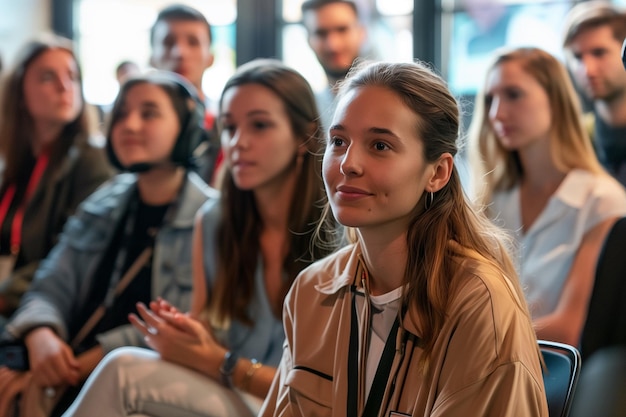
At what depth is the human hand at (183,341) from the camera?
6.91ft

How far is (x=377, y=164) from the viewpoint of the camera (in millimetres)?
1493

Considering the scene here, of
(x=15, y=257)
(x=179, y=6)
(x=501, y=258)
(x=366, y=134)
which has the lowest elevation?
(x=15, y=257)

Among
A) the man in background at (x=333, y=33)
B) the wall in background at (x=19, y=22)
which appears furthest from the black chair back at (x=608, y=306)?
the wall in background at (x=19, y=22)

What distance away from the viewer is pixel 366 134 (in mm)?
1506

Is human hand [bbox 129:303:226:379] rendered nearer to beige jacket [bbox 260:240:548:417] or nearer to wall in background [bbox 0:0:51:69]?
beige jacket [bbox 260:240:548:417]

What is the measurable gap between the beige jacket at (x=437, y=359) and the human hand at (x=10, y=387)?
1.05 metres

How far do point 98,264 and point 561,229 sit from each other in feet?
4.55

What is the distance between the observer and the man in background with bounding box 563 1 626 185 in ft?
9.52

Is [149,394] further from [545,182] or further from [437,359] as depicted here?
[545,182]

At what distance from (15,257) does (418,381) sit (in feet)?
7.20

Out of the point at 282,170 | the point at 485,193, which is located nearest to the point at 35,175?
the point at 282,170

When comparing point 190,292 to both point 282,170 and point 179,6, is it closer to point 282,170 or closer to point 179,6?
point 282,170

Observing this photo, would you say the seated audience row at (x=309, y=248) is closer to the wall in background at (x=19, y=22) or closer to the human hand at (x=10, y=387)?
the human hand at (x=10, y=387)

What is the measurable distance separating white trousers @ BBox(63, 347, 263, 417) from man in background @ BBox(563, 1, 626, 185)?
1549 millimetres
